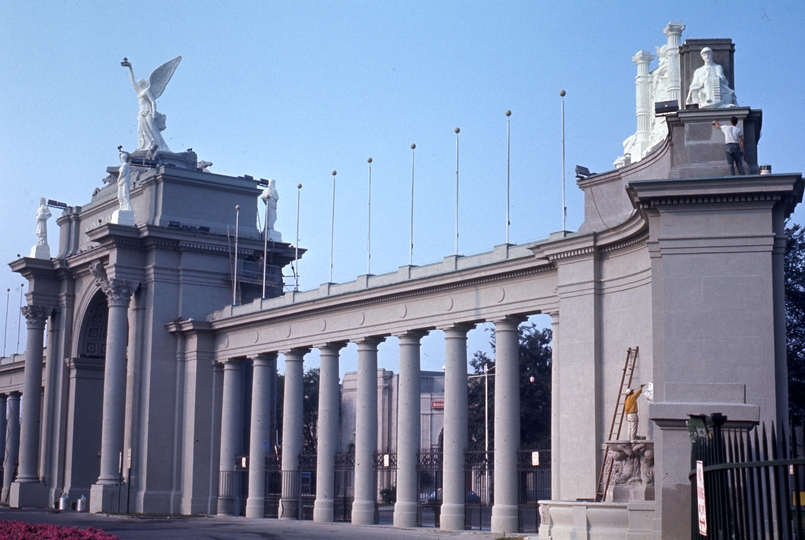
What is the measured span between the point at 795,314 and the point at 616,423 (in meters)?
24.6

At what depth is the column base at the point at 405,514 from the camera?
40.8m

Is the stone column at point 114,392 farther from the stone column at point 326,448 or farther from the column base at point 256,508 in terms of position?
the stone column at point 326,448

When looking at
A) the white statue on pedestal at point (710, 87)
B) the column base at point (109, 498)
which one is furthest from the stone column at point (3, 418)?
the white statue on pedestal at point (710, 87)

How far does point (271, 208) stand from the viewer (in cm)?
6028

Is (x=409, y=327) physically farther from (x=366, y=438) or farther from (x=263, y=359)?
(x=263, y=359)

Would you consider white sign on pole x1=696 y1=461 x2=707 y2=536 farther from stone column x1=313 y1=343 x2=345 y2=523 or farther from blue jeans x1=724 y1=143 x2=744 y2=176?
stone column x1=313 y1=343 x2=345 y2=523

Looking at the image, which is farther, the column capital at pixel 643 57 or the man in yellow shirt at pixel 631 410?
the column capital at pixel 643 57

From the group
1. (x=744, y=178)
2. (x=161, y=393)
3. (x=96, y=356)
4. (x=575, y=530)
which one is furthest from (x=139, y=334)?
(x=744, y=178)

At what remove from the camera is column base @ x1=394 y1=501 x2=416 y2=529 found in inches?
1606

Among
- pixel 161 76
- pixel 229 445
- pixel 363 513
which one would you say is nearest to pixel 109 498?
pixel 229 445

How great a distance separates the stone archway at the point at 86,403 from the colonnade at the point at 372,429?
10695 millimetres

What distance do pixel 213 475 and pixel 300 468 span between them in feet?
26.1

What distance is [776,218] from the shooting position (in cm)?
2592

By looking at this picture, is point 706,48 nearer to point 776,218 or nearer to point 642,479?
point 776,218
